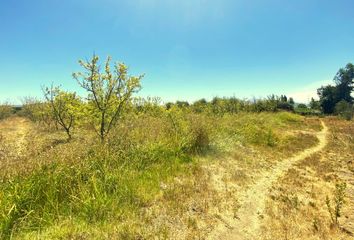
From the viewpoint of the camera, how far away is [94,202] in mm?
4918

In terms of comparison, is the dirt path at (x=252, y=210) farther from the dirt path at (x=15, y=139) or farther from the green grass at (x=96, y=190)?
the dirt path at (x=15, y=139)

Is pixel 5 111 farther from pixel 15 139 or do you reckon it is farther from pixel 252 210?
pixel 252 210

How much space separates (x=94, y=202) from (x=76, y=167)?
47.7 inches

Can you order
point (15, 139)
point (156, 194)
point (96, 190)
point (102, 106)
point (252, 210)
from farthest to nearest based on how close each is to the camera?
1. point (15, 139)
2. point (102, 106)
3. point (156, 194)
4. point (252, 210)
5. point (96, 190)

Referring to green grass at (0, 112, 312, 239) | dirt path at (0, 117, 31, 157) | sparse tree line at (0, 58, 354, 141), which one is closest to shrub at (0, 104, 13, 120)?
sparse tree line at (0, 58, 354, 141)

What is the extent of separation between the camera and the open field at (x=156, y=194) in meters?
4.51

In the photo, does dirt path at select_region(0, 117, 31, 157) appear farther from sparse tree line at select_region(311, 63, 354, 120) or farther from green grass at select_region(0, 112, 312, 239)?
sparse tree line at select_region(311, 63, 354, 120)

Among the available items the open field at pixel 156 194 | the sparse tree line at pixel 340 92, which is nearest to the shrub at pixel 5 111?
the open field at pixel 156 194

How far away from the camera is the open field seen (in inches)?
178

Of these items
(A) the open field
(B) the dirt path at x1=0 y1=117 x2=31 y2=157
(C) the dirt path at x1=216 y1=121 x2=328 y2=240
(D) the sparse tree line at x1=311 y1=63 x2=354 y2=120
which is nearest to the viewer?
(A) the open field

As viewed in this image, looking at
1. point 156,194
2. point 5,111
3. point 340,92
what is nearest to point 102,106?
point 156,194

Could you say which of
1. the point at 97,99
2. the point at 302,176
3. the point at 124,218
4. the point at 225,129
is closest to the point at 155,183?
the point at 124,218

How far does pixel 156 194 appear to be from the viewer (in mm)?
6043

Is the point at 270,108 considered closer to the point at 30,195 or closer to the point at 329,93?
the point at 329,93
